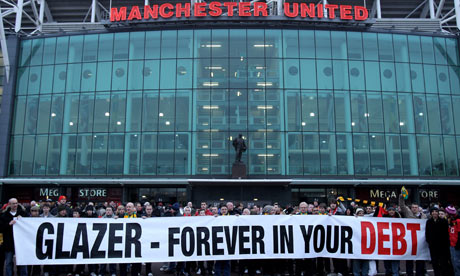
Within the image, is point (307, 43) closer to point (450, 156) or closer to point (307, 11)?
point (307, 11)

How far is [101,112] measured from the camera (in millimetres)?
31594

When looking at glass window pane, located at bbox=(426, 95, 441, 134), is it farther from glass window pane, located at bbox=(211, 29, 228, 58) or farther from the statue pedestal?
glass window pane, located at bbox=(211, 29, 228, 58)

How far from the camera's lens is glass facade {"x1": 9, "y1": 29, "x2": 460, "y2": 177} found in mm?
30359

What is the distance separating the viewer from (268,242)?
1013 cm

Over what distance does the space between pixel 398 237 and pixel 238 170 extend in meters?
18.2

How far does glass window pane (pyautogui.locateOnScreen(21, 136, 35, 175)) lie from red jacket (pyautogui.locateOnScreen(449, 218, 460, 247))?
3131 cm

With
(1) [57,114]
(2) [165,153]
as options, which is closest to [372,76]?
(2) [165,153]

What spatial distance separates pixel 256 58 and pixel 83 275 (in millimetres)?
23846

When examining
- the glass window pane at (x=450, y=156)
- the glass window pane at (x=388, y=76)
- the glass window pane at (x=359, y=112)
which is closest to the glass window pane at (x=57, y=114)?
the glass window pane at (x=359, y=112)

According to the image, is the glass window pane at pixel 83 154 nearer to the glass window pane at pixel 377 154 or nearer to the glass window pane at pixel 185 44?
the glass window pane at pixel 185 44

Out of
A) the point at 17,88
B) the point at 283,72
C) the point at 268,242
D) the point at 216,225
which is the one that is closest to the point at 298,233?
the point at 268,242

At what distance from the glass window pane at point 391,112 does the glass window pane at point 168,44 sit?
723 inches

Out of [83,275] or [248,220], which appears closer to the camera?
[248,220]

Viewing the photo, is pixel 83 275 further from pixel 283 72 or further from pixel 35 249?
pixel 283 72
